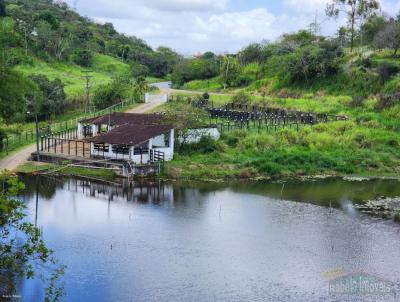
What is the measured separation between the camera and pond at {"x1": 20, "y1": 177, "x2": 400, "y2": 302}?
85.9ft

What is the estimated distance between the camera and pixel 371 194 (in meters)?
44.3

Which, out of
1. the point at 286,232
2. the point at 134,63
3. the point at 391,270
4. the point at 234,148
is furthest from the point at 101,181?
the point at 134,63

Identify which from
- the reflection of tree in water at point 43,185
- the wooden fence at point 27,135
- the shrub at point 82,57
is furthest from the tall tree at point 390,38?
the reflection of tree in water at point 43,185

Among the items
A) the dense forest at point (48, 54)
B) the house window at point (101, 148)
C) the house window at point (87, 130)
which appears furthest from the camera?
the house window at point (87, 130)

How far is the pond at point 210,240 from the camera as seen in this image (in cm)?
2617

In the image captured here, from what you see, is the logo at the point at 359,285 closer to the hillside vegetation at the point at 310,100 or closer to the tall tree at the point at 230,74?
the hillside vegetation at the point at 310,100

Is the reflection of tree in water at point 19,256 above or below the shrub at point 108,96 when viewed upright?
below


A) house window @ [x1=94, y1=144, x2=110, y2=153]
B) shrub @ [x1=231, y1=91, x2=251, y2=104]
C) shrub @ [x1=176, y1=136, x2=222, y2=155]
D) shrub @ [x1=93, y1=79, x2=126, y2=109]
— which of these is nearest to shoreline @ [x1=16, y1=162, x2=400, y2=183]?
house window @ [x1=94, y1=144, x2=110, y2=153]

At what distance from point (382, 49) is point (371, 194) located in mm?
47121

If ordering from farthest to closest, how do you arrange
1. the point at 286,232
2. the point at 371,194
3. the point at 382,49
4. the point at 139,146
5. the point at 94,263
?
1. the point at 382,49
2. the point at 139,146
3. the point at 371,194
4. the point at 286,232
5. the point at 94,263

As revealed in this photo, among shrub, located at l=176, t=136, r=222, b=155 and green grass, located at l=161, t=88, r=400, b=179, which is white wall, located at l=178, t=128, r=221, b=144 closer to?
shrub, located at l=176, t=136, r=222, b=155

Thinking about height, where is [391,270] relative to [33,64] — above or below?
below

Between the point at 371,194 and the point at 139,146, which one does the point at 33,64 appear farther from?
the point at 371,194

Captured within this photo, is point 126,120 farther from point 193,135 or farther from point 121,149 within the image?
point 121,149
